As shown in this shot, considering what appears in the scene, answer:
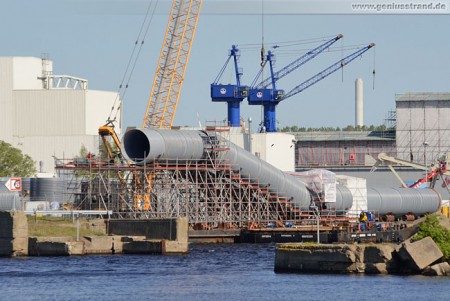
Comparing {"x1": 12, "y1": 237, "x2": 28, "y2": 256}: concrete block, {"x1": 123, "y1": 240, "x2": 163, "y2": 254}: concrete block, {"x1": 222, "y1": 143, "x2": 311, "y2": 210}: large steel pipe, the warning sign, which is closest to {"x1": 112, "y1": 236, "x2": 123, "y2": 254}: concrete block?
{"x1": 123, "y1": 240, "x2": 163, "y2": 254}: concrete block

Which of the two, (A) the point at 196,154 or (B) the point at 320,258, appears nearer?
(B) the point at 320,258

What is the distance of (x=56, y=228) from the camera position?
132 m

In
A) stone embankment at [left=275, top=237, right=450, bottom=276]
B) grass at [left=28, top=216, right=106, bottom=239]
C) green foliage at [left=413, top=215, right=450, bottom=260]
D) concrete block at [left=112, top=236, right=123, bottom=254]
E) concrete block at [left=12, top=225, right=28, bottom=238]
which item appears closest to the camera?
stone embankment at [left=275, top=237, right=450, bottom=276]

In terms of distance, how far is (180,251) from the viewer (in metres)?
126

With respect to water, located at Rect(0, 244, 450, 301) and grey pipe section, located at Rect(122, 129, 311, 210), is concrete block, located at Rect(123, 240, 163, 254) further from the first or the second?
grey pipe section, located at Rect(122, 129, 311, 210)

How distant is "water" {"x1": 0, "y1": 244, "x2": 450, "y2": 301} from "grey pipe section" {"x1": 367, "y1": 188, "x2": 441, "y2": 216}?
59862 millimetres

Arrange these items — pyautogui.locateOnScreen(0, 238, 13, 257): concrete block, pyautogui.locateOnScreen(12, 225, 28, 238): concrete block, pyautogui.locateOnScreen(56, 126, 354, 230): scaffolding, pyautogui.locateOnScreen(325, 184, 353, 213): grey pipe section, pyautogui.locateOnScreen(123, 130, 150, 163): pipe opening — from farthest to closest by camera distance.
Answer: pyautogui.locateOnScreen(325, 184, 353, 213): grey pipe section → pyautogui.locateOnScreen(56, 126, 354, 230): scaffolding → pyautogui.locateOnScreen(123, 130, 150, 163): pipe opening → pyautogui.locateOnScreen(0, 238, 13, 257): concrete block → pyautogui.locateOnScreen(12, 225, 28, 238): concrete block

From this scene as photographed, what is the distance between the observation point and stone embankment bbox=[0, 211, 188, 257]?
12006 cm

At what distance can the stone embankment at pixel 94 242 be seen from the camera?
4727 inches

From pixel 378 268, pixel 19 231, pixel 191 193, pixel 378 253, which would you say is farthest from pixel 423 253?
pixel 191 193

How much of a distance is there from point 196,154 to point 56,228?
21944 mm

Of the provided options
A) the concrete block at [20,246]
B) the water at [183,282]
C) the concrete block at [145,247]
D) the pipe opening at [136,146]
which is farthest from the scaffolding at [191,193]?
the water at [183,282]

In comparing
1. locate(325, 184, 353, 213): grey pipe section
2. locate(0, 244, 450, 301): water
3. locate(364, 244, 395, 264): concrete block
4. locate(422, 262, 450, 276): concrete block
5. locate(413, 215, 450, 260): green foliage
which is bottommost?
locate(0, 244, 450, 301): water

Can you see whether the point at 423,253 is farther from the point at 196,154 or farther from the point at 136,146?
the point at 136,146
